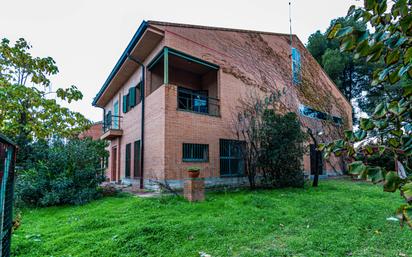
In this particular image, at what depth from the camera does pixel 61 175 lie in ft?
27.3

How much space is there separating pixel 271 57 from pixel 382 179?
15.1 metres

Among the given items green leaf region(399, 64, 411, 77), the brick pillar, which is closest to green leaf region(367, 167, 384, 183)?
green leaf region(399, 64, 411, 77)

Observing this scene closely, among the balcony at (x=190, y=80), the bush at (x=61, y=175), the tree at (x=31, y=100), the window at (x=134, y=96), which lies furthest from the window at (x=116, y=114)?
the tree at (x=31, y=100)

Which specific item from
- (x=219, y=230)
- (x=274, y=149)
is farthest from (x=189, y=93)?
(x=219, y=230)

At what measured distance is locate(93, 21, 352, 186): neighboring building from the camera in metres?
10.1

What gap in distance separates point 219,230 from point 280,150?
18.1 ft

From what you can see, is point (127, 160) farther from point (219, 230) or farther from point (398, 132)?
point (398, 132)

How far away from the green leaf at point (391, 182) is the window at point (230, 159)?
10.1 metres

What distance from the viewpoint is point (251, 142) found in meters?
10.0

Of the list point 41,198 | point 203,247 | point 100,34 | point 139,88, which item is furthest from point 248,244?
point 100,34

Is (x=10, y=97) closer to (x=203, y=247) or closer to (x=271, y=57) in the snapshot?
(x=203, y=247)

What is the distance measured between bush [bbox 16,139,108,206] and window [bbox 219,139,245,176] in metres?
4.81

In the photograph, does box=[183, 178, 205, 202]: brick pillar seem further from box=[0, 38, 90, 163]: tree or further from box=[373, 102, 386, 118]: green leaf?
box=[373, 102, 386, 118]: green leaf

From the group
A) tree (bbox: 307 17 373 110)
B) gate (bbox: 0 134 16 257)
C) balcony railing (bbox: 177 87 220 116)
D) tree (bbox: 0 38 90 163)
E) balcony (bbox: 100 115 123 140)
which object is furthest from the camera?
tree (bbox: 307 17 373 110)
